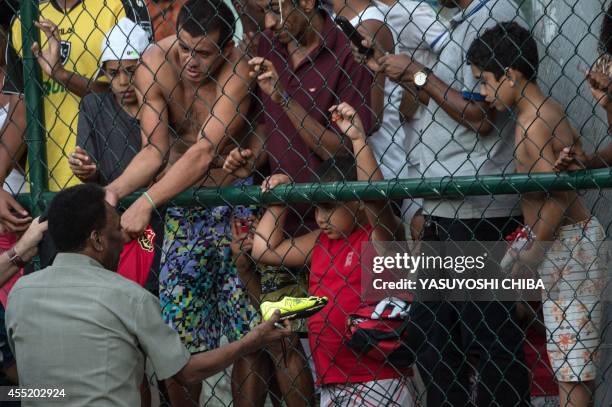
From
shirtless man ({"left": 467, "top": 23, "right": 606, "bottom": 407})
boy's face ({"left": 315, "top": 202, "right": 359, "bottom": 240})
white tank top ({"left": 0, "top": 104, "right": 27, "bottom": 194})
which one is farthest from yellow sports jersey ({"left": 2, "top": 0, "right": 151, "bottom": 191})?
shirtless man ({"left": 467, "top": 23, "right": 606, "bottom": 407})

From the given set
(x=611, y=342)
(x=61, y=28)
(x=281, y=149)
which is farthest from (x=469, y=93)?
(x=61, y=28)

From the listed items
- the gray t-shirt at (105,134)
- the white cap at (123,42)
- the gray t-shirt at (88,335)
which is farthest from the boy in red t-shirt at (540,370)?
the white cap at (123,42)

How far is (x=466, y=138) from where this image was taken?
14.4 feet

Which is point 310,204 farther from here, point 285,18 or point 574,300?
point 574,300

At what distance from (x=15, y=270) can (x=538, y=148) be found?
209cm

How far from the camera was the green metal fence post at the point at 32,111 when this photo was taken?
4598 mm

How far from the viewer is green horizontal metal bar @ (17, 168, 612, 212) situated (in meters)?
3.85

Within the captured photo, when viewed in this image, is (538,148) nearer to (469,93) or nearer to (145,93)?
(469,93)

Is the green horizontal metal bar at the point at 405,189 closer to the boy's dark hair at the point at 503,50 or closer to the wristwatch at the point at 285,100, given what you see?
the wristwatch at the point at 285,100

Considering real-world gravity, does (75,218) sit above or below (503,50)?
below

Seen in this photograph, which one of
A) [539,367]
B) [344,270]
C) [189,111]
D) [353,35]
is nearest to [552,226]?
[539,367]

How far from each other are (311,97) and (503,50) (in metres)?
0.85

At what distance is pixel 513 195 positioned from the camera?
14.0ft

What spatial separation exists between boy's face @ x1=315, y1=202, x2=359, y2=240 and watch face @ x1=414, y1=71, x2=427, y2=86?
557mm
